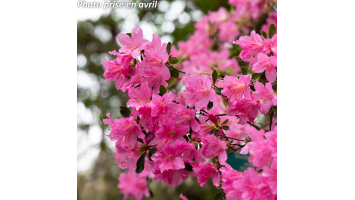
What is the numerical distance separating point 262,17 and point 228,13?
1.00 ft

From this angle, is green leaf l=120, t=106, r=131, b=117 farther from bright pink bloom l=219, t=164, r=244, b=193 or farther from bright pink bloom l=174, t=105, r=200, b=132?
bright pink bloom l=219, t=164, r=244, b=193

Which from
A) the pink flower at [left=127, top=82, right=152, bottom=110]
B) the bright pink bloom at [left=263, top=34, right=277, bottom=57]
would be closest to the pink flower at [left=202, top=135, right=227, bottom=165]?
the pink flower at [left=127, top=82, right=152, bottom=110]

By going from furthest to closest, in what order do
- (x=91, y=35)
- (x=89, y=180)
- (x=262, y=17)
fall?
(x=89, y=180)
(x=91, y=35)
(x=262, y=17)

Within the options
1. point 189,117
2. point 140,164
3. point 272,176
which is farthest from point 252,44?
point 140,164

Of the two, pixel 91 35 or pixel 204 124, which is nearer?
pixel 204 124

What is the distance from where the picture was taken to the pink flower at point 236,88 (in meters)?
0.82

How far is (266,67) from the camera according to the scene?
2.77 ft

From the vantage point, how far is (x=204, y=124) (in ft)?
2.92

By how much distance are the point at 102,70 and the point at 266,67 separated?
7.24ft

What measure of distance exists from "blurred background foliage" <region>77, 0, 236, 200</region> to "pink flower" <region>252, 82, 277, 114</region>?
117 centimetres

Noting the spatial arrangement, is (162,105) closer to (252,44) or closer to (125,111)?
(125,111)

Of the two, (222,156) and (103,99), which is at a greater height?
(222,156)

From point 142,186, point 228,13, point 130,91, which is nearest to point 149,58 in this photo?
point 130,91
